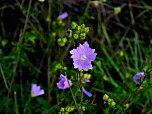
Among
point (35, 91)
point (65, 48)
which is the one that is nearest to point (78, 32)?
point (35, 91)

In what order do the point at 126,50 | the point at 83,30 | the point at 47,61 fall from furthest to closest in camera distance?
the point at 126,50 → the point at 47,61 → the point at 83,30

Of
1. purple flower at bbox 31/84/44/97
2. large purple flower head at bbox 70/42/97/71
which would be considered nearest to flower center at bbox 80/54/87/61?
large purple flower head at bbox 70/42/97/71

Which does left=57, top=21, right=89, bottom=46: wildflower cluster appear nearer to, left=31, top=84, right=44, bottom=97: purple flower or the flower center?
the flower center

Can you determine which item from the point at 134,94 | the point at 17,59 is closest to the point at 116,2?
the point at 17,59

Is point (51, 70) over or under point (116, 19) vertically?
under

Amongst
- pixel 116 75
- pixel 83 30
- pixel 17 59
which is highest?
pixel 83 30

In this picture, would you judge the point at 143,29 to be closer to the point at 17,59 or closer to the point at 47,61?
the point at 47,61

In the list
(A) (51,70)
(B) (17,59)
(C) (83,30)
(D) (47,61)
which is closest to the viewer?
(C) (83,30)

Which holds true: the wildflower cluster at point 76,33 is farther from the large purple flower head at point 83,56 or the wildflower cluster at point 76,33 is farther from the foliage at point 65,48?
the foliage at point 65,48
